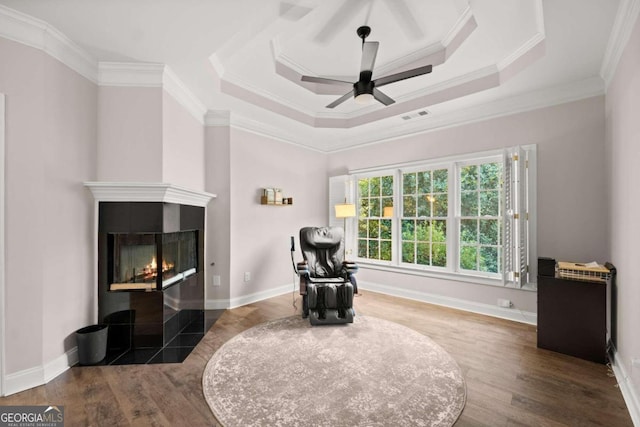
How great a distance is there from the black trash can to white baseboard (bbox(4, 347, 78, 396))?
11cm

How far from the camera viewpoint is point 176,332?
3016mm

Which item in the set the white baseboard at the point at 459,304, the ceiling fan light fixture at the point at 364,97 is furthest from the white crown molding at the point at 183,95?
the white baseboard at the point at 459,304

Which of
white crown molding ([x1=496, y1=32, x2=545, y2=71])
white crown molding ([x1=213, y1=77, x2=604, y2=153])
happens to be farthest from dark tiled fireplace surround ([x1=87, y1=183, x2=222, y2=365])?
white crown molding ([x1=496, y1=32, x2=545, y2=71])

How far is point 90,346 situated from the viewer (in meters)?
2.39

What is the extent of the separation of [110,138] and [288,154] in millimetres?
2515

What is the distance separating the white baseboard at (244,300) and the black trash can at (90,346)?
141cm

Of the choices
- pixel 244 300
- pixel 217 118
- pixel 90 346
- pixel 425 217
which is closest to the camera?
pixel 90 346

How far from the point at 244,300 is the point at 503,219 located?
3.47 metres

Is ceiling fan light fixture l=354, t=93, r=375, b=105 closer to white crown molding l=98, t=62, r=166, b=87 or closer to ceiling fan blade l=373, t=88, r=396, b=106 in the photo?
ceiling fan blade l=373, t=88, r=396, b=106

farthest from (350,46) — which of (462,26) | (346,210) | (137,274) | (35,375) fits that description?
(35,375)

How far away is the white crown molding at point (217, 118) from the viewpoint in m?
3.83

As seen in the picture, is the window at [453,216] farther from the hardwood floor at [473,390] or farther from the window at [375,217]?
the hardwood floor at [473,390]

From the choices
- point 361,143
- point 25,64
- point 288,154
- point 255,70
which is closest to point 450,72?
point 361,143

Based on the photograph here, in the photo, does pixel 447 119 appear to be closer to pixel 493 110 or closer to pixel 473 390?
pixel 493 110
